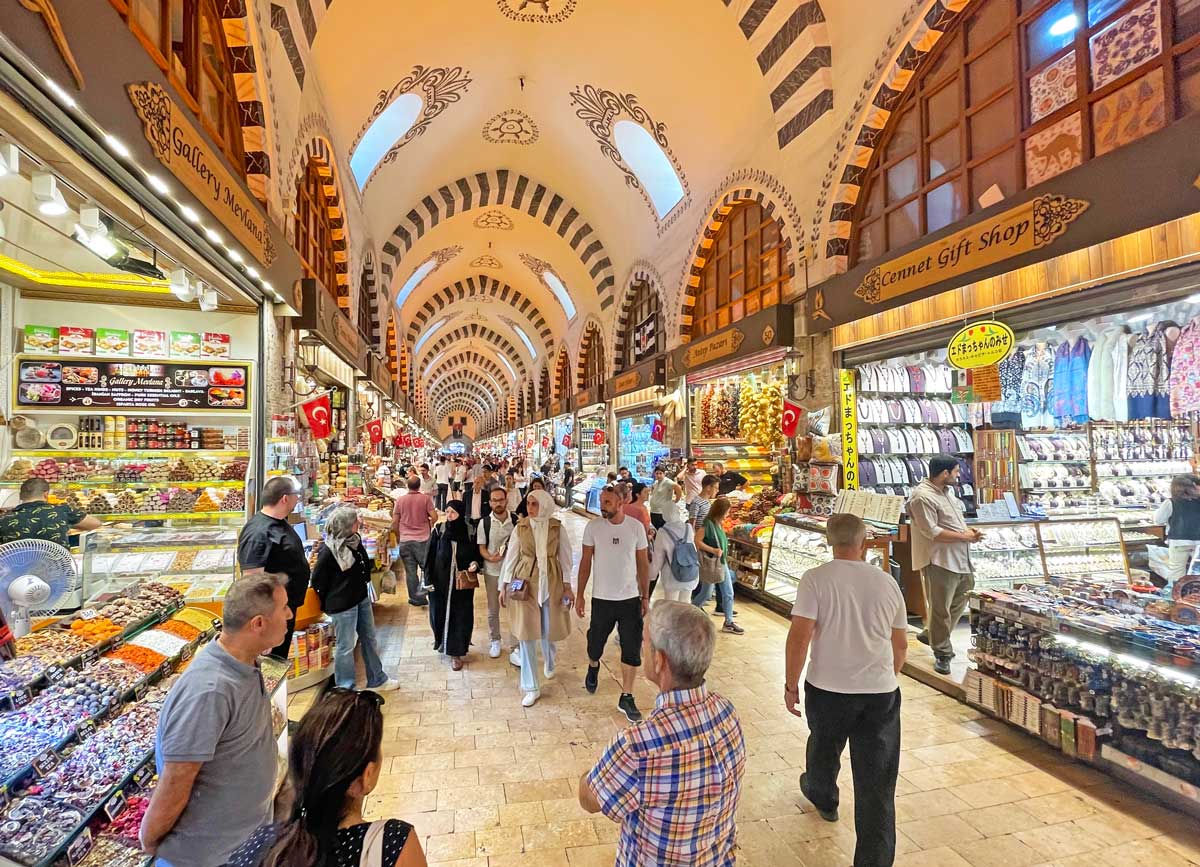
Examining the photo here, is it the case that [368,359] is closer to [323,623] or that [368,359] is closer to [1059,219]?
[323,623]

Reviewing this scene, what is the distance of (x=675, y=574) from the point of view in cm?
418

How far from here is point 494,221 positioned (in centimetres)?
1399

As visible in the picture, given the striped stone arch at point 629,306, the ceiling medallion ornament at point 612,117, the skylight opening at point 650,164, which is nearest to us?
the ceiling medallion ornament at point 612,117

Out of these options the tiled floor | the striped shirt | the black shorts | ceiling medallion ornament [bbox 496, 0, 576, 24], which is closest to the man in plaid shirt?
the striped shirt

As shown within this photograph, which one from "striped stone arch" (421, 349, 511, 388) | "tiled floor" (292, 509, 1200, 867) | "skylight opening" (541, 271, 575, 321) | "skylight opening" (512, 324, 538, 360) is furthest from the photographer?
"striped stone arch" (421, 349, 511, 388)

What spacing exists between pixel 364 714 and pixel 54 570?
2.25 metres

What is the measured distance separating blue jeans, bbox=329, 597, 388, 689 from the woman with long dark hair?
111 inches

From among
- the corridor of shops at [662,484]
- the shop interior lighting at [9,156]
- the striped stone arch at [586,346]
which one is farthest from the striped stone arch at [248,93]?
the striped stone arch at [586,346]

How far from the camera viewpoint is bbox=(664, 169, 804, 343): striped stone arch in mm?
6438

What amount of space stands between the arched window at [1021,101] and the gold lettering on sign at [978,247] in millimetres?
414

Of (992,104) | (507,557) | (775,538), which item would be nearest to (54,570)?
(507,557)

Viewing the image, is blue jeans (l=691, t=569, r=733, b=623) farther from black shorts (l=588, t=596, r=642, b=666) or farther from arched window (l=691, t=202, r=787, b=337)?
arched window (l=691, t=202, r=787, b=337)

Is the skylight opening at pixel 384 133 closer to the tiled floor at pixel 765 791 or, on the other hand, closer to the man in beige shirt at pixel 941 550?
the tiled floor at pixel 765 791

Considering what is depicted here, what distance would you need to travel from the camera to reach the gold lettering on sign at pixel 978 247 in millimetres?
3443
